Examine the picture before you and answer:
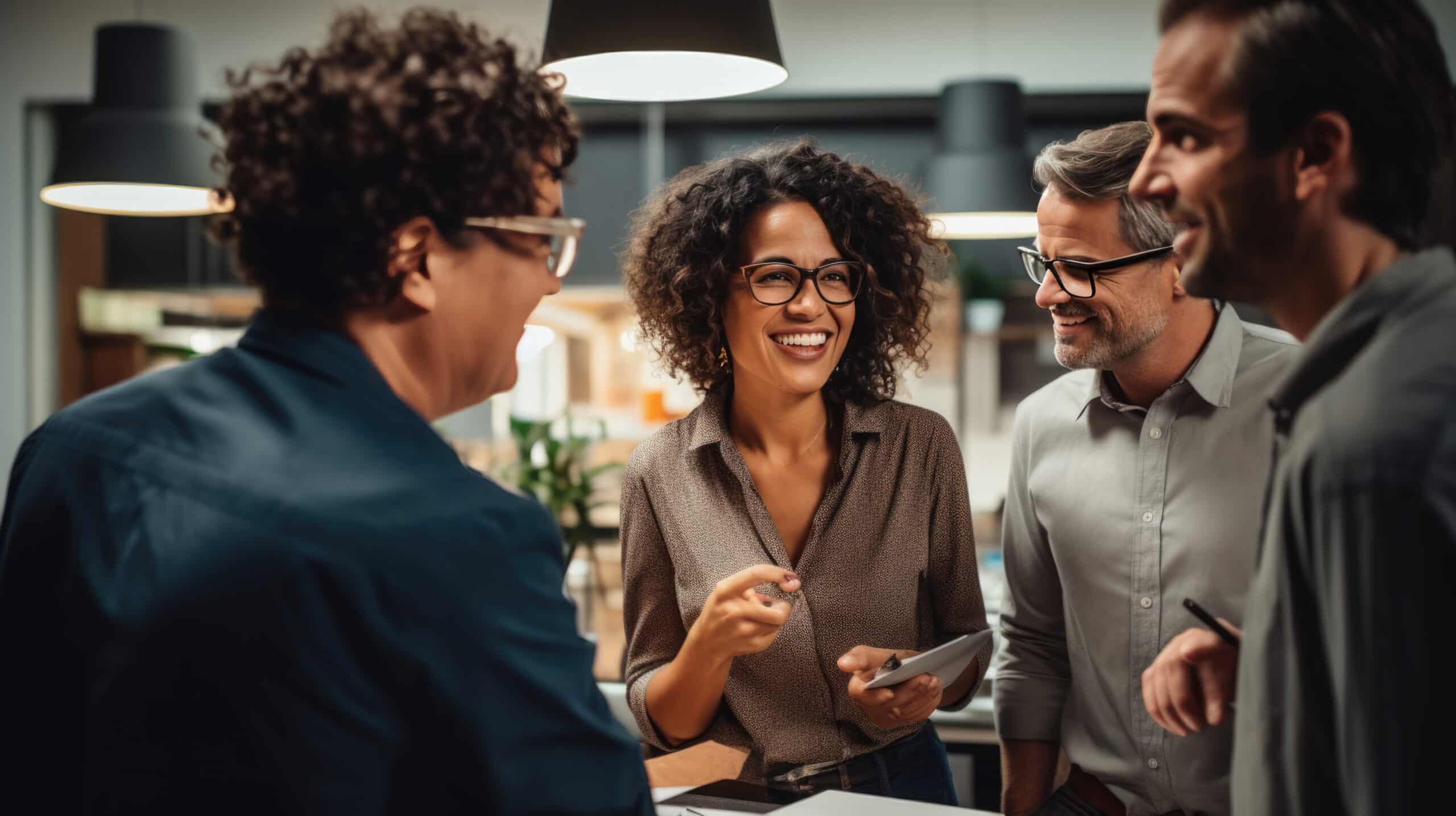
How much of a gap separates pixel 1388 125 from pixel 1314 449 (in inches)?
11.3

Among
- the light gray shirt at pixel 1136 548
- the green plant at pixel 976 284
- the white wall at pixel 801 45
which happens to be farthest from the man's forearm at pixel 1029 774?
the white wall at pixel 801 45

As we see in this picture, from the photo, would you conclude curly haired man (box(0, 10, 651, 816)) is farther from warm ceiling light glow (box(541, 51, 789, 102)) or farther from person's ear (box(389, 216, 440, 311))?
warm ceiling light glow (box(541, 51, 789, 102))

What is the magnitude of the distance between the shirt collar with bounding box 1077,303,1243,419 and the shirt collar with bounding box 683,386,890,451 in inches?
14.7

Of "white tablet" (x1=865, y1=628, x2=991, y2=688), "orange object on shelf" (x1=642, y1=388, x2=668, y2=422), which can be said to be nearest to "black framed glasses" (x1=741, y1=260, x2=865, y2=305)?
"white tablet" (x1=865, y1=628, x2=991, y2=688)

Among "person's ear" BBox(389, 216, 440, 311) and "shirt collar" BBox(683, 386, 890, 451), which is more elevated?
"person's ear" BBox(389, 216, 440, 311)

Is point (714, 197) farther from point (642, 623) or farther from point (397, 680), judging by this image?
point (397, 680)

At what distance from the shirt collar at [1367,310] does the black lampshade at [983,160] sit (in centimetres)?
234

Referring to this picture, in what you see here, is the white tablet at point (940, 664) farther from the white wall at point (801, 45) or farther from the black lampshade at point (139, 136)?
the white wall at point (801, 45)

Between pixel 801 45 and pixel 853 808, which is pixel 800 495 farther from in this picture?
pixel 801 45

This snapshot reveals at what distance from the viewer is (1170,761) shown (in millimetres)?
1544

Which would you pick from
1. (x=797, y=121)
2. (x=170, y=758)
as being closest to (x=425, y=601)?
(x=170, y=758)

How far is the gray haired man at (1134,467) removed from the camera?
155cm

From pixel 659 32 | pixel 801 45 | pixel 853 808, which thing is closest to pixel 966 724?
pixel 853 808

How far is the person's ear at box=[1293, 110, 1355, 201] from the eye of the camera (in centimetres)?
86
